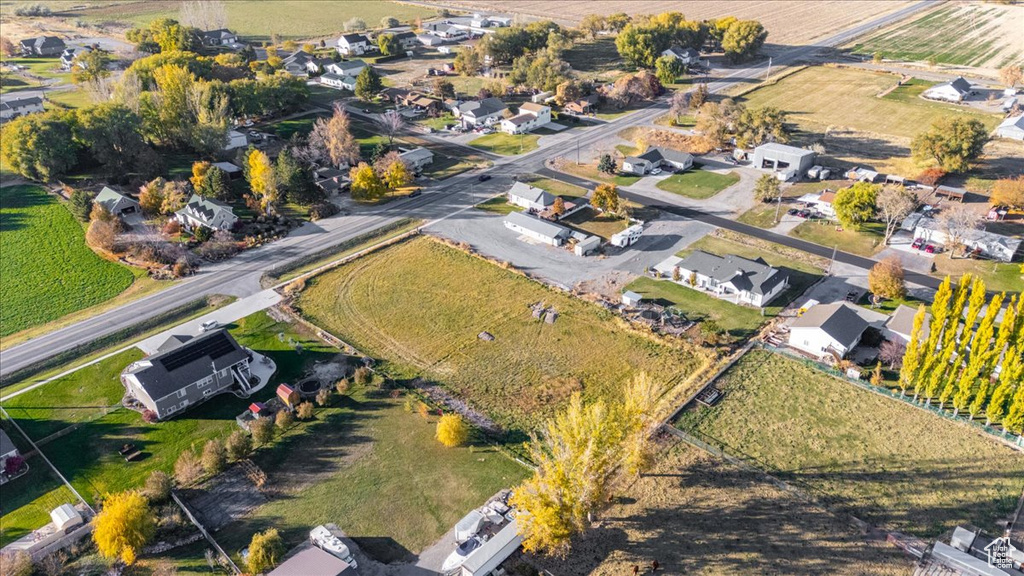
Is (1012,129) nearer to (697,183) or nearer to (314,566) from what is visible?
(697,183)

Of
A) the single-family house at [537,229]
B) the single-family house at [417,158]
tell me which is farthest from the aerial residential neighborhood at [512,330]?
the single-family house at [417,158]

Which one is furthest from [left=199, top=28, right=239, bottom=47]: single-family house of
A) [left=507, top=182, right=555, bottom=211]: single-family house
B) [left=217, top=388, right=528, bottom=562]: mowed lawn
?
[left=217, top=388, right=528, bottom=562]: mowed lawn

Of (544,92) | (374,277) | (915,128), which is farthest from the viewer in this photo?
(544,92)

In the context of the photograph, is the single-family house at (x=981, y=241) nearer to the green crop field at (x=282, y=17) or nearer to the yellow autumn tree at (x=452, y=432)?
the yellow autumn tree at (x=452, y=432)

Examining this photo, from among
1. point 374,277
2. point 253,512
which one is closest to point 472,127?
point 374,277

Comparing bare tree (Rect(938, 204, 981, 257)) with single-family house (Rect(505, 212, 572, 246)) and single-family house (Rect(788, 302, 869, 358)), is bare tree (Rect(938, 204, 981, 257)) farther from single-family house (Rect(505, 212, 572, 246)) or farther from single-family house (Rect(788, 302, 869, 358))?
single-family house (Rect(505, 212, 572, 246))

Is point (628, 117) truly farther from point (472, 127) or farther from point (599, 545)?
point (599, 545)

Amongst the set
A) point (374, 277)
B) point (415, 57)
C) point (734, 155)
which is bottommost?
point (374, 277)
